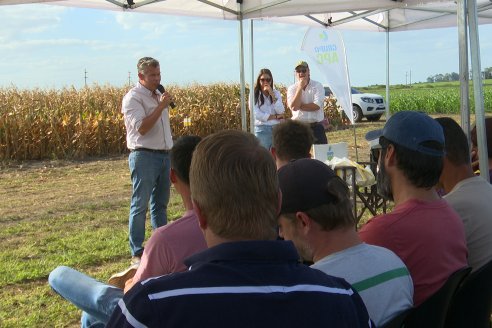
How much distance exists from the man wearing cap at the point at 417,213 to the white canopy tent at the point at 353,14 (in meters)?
1.67

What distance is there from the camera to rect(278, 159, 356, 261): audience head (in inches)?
81.7

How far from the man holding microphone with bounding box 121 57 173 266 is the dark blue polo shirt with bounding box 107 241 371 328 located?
4438 millimetres

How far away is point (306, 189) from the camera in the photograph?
2.09m

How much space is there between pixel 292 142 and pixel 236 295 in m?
2.65

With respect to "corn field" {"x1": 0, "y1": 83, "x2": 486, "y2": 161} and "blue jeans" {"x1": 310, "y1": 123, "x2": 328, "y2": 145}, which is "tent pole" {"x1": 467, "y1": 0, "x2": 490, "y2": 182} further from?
"corn field" {"x1": 0, "y1": 83, "x2": 486, "y2": 161}

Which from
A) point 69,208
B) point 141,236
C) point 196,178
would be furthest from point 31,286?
point 196,178

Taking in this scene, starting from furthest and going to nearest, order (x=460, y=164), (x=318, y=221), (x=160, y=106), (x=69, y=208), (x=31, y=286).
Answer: (x=69, y=208) < (x=160, y=106) < (x=31, y=286) < (x=460, y=164) < (x=318, y=221)

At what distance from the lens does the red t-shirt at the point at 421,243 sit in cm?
237

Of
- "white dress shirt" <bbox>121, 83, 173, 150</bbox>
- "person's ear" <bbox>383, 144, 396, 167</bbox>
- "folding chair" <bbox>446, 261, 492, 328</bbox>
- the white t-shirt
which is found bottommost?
"folding chair" <bbox>446, 261, 492, 328</bbox>

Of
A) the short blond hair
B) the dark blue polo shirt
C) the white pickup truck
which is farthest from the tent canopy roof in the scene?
the white pickup truck

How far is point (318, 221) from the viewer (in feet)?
6.84

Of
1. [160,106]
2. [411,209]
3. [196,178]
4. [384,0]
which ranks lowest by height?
[411,209]

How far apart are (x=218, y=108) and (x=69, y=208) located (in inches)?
391

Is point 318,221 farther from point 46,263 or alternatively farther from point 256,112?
point 256,112
